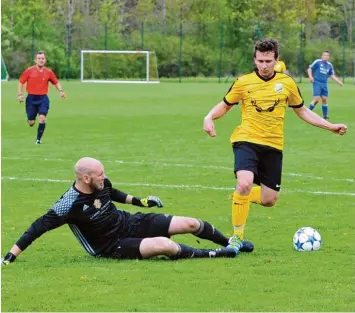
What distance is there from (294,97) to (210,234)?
5.62 ft

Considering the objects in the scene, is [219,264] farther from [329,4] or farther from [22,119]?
[329,4]

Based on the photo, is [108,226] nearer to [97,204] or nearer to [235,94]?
[97,204]

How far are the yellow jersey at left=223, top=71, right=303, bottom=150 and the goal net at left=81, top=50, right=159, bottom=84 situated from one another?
45.8m

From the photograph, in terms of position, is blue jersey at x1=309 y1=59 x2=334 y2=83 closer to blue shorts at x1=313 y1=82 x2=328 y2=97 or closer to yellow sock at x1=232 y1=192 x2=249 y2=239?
blue shorts at x1=313 y1=82 x2=328 y2=97

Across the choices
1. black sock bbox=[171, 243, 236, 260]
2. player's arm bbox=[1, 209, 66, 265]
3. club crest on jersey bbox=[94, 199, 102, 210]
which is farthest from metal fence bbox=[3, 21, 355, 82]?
player's arm bbox=[1, 209, 66, 265]

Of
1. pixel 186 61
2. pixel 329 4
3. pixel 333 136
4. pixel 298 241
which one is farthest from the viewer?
pixel 329 4

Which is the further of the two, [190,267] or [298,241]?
[298,241]

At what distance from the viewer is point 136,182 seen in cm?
1419

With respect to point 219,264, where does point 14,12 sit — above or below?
below

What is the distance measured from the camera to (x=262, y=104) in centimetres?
959

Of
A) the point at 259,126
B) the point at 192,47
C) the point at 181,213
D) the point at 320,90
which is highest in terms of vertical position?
the point at 259,126

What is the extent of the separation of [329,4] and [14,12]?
1166 inches

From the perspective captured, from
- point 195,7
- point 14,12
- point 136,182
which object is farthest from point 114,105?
point 195,7

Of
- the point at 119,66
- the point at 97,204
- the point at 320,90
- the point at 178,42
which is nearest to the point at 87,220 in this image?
the point at 97,204
